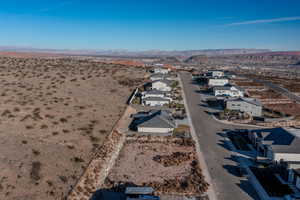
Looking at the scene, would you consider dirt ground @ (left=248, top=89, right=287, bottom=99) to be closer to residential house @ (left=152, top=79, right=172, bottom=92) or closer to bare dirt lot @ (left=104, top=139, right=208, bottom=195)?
residential house @ (left=152, top=79, right=172, bottom=92)

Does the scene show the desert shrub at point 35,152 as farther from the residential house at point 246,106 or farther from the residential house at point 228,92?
the residential house at point 228,92

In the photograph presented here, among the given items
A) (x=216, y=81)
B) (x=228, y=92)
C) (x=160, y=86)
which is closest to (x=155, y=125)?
(x=160, y=86)

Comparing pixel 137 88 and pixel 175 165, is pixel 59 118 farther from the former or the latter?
pixel 137 88

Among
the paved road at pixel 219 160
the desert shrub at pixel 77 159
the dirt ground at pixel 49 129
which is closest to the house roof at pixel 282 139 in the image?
the paved road at pixel 219 160

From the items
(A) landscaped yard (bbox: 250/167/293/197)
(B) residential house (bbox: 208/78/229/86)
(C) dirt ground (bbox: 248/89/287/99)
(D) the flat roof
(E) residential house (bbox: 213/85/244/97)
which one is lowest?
(A) landscaped yard (bbox: 250/167/293/197)

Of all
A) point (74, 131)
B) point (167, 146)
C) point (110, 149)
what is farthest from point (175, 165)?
point (74, 131)

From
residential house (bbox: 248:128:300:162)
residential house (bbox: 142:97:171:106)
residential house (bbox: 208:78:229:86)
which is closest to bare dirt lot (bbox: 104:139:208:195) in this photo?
residential house (bbox: 248:128:300:162)
